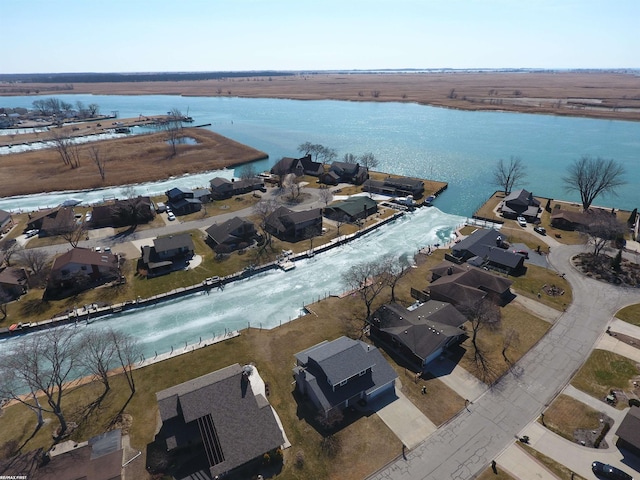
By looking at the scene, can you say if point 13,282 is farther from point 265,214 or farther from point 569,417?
point 569,417

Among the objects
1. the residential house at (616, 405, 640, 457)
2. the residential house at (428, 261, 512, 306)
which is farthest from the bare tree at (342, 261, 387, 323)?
the residential house at (616, 405, 640, 457)

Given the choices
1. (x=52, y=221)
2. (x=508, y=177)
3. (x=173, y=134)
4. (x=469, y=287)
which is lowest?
(x=52, y=221)

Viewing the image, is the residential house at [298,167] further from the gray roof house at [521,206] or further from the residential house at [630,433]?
the residential house at [630,433]

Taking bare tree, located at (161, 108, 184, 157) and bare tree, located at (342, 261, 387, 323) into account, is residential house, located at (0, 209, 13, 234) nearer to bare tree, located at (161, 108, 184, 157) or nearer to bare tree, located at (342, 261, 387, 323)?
bare tree, located at (161, 108, 184, 157)

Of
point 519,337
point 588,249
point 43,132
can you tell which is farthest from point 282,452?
point 43,132

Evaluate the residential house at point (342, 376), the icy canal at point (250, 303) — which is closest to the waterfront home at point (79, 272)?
the icy canal at point (250, 303)

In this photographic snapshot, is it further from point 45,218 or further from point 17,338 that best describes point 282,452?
point 45,218

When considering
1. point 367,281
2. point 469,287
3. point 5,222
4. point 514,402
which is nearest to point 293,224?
point 367,281
